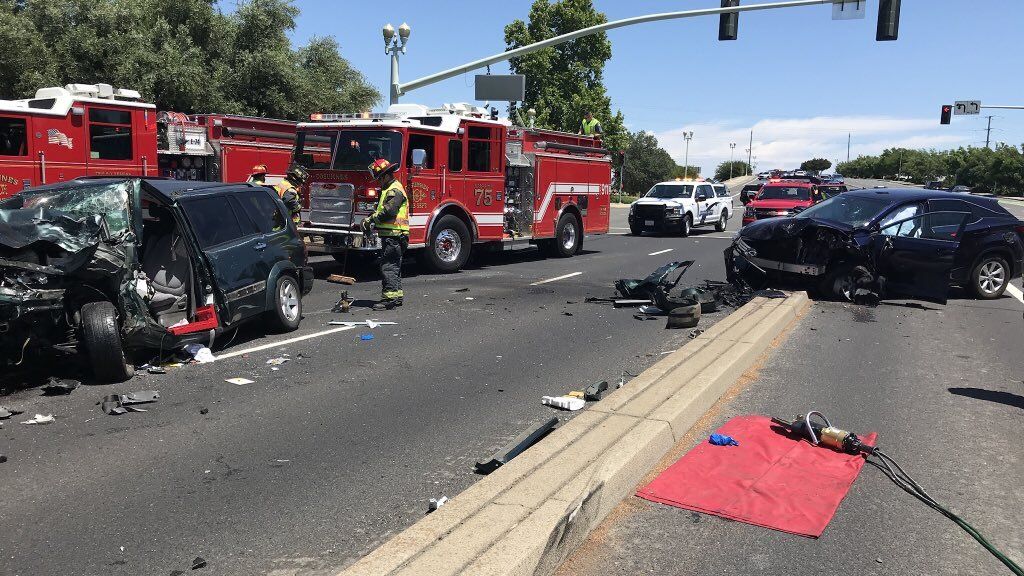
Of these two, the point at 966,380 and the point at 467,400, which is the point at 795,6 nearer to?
the point at 966,380

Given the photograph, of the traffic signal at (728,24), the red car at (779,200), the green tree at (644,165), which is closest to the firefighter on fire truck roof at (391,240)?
the traffic signal at (728,24)

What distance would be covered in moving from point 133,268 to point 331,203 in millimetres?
6747

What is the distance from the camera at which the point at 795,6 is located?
1897cm

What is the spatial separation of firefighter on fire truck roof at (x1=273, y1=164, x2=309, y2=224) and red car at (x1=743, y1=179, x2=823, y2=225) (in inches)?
642

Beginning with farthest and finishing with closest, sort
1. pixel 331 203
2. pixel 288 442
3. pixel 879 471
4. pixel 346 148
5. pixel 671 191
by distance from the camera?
pixel 671 191 → pixel 346 148 → pixel 331 203 → pixel 288 442 → pixel 879 471

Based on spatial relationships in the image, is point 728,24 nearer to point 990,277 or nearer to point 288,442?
point 990,277

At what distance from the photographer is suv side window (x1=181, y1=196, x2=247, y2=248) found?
7520 millimetres

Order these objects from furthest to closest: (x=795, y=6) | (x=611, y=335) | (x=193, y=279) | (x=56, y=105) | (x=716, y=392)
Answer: (x=795, y=6), (x=56, y=105), (x=611, y=335), (x=193, y=279), (x=716, y=392)

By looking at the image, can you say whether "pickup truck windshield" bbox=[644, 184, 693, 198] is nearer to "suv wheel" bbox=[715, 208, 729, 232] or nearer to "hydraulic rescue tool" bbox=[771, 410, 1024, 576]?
"suv wheel" bbox=[715, 208, 729, 232]

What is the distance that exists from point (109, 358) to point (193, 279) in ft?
4.13

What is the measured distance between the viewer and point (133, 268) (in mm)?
6668

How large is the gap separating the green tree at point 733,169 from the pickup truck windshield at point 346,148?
12137 cm

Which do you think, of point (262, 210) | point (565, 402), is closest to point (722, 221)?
point (262, 210)

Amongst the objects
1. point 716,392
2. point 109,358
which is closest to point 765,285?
point 716,392
